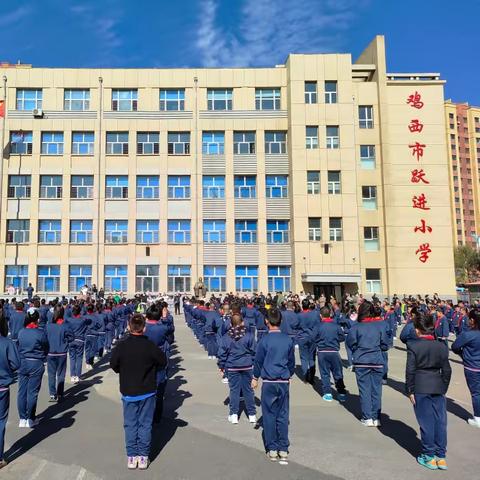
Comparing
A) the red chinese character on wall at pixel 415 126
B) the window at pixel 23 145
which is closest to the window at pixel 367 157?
the red chinese character on wall at pixel 415 126

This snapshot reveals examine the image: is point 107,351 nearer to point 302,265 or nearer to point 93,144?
point 302,265

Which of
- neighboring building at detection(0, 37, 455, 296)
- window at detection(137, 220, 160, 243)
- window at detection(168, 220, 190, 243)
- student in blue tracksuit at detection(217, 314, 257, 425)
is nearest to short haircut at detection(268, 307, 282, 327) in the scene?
student in blue tracksuit at detection(217, 314, 257, 425)

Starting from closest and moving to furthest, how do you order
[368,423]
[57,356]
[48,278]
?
[368,423] → [57,356] → [48,278]

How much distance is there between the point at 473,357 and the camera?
8.05 metres

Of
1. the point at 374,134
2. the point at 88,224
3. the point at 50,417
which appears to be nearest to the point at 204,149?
the point at 88,224

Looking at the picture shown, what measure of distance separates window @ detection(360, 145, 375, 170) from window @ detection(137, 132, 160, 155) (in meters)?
17.9

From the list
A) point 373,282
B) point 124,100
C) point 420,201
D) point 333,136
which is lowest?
point 373,282

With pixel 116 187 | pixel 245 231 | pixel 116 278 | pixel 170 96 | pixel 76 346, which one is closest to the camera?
pixel 76 346

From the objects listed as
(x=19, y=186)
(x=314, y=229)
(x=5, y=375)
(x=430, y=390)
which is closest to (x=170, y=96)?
(x=19, y=186)

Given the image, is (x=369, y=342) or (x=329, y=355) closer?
(x=369, y=342)

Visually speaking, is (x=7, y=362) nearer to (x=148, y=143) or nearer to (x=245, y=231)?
(x=245, y=231)

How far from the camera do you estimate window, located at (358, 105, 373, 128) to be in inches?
1602

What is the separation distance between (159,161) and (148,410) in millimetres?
35490

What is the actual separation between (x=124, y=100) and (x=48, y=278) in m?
16.7
